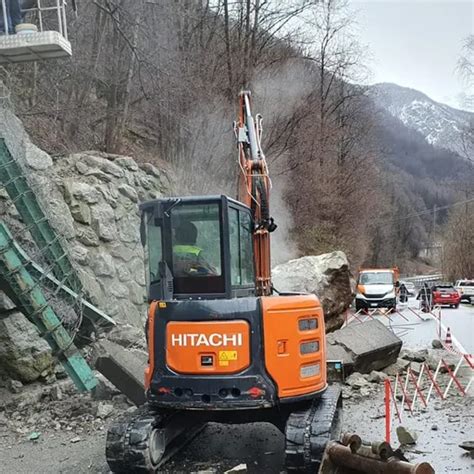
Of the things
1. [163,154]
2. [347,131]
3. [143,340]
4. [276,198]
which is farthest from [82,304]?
[347,131]

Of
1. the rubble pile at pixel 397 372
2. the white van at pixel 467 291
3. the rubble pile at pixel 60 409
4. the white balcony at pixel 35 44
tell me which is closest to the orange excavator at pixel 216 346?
the rubble pile at pixel 60 409

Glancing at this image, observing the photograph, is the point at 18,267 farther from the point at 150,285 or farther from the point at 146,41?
the point at 146,41

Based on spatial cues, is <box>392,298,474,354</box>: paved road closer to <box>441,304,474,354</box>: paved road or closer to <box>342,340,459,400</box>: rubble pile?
<box>441,304,474,354</box>: paved road

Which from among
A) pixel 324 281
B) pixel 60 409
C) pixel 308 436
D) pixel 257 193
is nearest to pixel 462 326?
pixel 324 281

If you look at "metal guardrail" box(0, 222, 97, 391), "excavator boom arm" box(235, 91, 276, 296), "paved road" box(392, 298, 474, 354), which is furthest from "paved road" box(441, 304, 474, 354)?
"metal guardrail" box(0, 222, 97, 391)

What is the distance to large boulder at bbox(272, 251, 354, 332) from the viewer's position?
17.1 m

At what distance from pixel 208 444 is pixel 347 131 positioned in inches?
1419

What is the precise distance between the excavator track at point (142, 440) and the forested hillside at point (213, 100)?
9.34 m

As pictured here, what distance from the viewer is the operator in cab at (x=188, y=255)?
23.2 ft

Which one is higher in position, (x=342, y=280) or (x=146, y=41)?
(x=146, y=41)

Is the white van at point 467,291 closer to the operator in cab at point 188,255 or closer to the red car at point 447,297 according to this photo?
the red car at point 447,297

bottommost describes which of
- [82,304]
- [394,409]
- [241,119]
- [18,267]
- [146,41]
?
[394,409]

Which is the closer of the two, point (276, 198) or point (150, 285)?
point (150, 285)

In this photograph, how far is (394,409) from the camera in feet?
32.5
